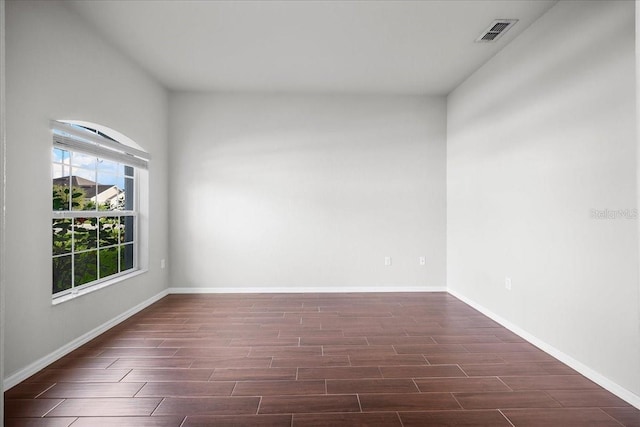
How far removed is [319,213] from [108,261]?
8.40 ft

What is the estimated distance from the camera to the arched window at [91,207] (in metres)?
3.04

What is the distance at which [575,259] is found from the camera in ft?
8.72

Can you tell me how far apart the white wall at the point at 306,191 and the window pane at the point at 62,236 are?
186 cm

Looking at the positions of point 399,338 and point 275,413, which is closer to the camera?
point 275,413

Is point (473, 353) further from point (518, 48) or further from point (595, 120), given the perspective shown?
point (518, 48)

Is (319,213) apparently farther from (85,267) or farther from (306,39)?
(85,267)

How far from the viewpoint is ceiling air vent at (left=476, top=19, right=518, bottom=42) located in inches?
124

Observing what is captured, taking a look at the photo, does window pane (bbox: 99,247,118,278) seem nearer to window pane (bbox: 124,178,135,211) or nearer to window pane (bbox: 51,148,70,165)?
window pane (bbox: 124,178,135,211)

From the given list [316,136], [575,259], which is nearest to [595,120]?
[575,259]

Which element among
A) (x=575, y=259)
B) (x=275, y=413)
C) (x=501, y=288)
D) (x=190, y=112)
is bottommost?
(x=275, y=413)

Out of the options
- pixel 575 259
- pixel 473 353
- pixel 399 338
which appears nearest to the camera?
pixel 575 259

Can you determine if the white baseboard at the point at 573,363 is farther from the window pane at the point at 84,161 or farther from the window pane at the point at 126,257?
the window pane at the point at 84,161

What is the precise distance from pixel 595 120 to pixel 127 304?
442 cm

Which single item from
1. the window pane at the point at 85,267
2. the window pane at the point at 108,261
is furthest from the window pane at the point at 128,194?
the window pane at the point at 85,267
